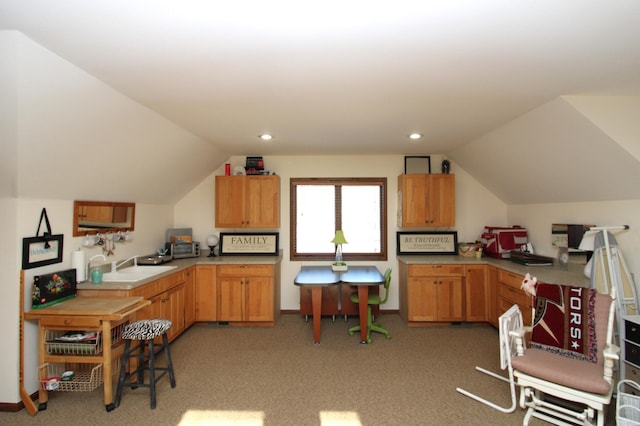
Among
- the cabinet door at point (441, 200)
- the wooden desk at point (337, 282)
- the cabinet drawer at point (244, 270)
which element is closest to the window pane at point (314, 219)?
the cabinet drawer at point (244, 270)

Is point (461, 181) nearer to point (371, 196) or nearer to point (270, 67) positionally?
point (371, 196)

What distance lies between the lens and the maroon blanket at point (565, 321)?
2338 mm

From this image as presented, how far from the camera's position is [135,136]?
2.94 metres

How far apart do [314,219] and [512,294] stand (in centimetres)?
277

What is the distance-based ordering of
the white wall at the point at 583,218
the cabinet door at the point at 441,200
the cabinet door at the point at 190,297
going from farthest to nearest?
the cabinet door at the point at 441,200
the cabinet door at the point at 190,297
the white wall at the point at 583,218

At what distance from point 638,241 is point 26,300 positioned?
16.8ft

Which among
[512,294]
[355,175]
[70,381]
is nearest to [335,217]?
[355,175]

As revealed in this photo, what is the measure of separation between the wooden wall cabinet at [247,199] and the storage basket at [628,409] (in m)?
3.71

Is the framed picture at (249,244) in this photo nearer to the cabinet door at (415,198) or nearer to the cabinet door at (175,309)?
the cabinet door at (175,309)

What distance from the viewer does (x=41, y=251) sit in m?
2.59

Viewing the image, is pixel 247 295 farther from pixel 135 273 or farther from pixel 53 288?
pixel 53 288

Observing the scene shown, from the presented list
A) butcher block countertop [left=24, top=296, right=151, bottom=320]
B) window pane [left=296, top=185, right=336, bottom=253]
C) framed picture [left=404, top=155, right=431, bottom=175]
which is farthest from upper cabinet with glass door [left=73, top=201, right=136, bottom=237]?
framed picture [left=404, top=155, right=431, bottom=175]

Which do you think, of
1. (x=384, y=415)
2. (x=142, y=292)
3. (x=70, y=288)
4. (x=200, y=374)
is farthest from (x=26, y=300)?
(x=384, y=415)

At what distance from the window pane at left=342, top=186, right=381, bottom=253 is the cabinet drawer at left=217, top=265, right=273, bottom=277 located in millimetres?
1281
